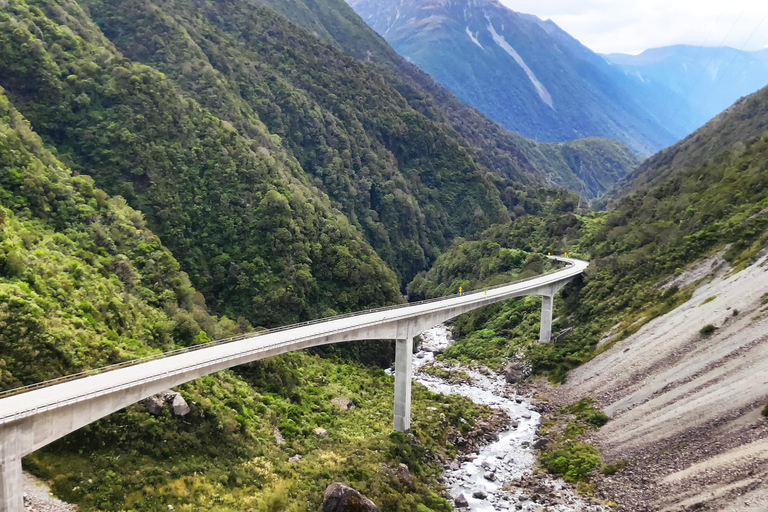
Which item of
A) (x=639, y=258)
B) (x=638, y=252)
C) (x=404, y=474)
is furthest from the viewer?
(x=638, y=252)

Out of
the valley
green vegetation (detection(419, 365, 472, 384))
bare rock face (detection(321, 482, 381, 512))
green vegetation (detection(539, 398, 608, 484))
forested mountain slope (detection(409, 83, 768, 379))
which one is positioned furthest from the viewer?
green vegetation (detection(419, 365, 472, 384))

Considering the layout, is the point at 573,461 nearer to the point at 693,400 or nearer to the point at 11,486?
the point at 693,400

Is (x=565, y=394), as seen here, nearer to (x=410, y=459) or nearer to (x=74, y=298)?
(x=410, y=459)

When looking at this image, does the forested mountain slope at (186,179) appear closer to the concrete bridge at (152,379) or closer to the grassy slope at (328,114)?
the concrete bridge at (152,379)

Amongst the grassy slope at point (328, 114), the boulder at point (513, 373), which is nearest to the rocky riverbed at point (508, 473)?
the boulder at point (513, 373)

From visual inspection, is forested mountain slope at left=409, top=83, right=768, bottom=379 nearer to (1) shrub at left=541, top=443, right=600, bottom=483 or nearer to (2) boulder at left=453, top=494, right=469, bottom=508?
(1) shrub at left=541, top=443, right=600, bottom=483

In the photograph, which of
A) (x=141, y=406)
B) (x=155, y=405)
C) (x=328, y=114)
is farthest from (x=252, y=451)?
(x=328, y=114)

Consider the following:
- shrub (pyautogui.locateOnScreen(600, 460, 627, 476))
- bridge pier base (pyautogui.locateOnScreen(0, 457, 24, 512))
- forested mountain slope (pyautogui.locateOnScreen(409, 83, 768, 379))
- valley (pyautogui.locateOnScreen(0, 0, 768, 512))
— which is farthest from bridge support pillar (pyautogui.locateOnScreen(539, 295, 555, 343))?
bridge pier base (pyautogui.locateOnScreen(0, 457, 24, 512))
